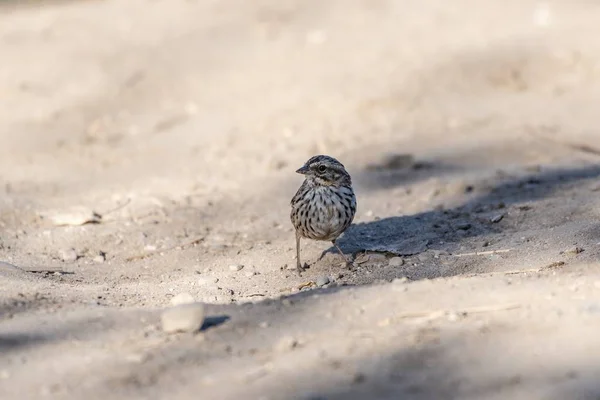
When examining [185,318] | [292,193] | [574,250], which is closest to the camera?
[185,318]

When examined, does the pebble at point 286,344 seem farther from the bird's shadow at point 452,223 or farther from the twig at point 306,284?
the bird's shadow at point 452,223

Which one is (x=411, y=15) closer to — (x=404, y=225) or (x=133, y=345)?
(x=404, y=225)

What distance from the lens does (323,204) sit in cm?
680

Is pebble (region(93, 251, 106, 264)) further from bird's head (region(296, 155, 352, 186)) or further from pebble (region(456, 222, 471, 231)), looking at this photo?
pebble (region(456, 222, 471, 231))

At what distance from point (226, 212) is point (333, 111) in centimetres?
307

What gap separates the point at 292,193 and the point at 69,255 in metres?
2.37

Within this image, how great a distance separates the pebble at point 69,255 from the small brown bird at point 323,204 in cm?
174

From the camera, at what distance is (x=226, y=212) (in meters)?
8.44

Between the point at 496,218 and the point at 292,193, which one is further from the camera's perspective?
the point at 292,193

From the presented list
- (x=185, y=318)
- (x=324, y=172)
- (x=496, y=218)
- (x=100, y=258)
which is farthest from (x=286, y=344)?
(x=496, y=218)

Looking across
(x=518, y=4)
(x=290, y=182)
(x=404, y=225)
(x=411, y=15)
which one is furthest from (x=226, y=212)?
(x=518, y=4)

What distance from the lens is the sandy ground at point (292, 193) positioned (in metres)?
4.43

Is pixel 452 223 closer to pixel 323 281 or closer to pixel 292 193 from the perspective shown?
pixel 323 281

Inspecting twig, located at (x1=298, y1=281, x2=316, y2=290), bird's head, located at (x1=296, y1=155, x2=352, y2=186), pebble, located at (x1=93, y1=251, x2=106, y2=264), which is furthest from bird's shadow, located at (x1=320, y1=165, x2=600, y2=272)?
pebble, located at (x1=93, y1=251, x2=106, y2=264)
